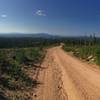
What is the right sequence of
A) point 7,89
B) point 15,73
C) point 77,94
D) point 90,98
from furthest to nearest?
point 15,73 → point 7,89 → point 77,94 → point 90,98

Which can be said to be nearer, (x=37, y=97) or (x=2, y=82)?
(x=37, y=97)

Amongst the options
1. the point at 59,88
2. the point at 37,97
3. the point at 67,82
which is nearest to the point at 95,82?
the point at 67,82

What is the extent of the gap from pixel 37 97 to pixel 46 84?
345 centimetres

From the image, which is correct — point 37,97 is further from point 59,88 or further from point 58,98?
point 59,88

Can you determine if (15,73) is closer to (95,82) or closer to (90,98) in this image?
(95,82)

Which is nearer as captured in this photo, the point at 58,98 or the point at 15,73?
the point at 58,98

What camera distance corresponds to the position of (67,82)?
622 inches

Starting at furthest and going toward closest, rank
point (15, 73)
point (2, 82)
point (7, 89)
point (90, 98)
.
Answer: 1. point (15, 73)
2. point (2, 82)
3. point (7, 89)
4. point (90, 98)

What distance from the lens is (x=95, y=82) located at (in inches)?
608

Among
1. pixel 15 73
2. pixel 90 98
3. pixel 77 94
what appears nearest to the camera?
pixel 90 98

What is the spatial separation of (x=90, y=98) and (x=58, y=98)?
154 centimetres

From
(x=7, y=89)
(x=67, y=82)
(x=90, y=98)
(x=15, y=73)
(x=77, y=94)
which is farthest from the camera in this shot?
(x=15, y=73)

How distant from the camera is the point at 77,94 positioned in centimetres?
1222

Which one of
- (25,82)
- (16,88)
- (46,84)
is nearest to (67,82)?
(46,84)
